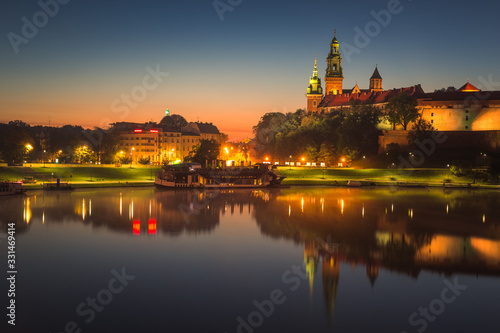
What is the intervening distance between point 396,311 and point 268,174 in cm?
4897

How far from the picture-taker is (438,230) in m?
28.8

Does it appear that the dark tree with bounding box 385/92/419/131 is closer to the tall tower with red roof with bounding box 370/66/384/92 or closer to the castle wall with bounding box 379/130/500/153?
the castle wall with bounding box 379/130/500/153

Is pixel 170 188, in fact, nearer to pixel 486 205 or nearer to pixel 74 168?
pixel 74 168

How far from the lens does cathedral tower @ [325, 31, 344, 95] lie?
134m

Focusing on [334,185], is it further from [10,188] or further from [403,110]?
[10,188]

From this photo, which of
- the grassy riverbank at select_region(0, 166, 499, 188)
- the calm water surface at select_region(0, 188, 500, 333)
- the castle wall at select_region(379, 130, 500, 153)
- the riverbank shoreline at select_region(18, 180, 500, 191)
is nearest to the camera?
the calm water surface at select_region(0, 188, 500, 333)

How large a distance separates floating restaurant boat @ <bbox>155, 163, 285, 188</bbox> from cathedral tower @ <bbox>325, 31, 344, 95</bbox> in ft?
253

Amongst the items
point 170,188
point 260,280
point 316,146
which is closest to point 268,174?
point 170,188

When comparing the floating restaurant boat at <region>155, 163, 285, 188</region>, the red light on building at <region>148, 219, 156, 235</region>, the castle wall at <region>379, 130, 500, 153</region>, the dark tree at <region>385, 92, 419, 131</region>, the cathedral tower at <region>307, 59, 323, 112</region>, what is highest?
the cathedral tower at <region>307, 59, 323, 112</region>

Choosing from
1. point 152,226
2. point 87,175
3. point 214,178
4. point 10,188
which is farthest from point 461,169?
point 10,188

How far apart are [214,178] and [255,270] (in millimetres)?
42984

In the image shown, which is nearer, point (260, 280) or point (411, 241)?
point (260, 280)

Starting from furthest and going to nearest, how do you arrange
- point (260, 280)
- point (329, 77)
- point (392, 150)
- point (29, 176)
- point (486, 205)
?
point (329, 77) < point (392, 150) < point (29, 176) < point (486, 205) < point (260, 280)

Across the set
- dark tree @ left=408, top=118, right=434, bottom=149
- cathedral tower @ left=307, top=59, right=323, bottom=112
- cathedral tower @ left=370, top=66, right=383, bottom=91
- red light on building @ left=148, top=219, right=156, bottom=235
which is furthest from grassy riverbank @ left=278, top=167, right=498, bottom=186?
cathedral tower @ left=370, top=66, right=383, bottom=91
